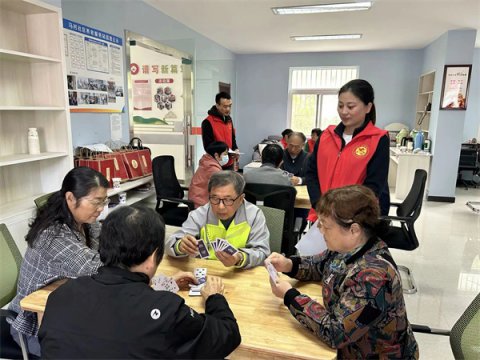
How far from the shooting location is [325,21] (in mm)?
5062

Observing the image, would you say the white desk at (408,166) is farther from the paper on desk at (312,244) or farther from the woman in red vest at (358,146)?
the paper on desk at (312,244)

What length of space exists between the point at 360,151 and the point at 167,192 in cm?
194

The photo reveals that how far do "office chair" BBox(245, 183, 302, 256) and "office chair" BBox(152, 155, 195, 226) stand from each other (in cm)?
77

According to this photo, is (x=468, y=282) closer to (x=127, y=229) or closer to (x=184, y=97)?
(x=127, y=229)

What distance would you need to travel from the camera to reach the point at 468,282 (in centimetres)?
320

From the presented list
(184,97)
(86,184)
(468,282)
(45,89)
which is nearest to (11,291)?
(86,184)

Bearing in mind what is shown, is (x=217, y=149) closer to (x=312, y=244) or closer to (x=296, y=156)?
(x=296, y=156)

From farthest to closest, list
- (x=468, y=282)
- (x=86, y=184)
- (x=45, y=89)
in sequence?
(x=468, y=282) < (x=45, y=89) < (x=86, y=184)

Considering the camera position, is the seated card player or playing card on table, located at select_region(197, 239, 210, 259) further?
the seated card player

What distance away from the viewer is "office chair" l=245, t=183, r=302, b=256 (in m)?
2.71

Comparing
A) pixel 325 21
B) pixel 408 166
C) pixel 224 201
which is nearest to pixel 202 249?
pixel 224 201

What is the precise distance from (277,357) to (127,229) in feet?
2.01

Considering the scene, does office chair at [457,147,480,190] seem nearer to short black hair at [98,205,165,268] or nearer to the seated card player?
the seated card player

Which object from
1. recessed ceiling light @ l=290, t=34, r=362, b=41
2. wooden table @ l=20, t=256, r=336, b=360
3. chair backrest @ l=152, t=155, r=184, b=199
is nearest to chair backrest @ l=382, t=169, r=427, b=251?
wooden table @ l=20, t=256, r=336, b=360
